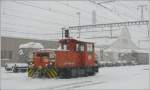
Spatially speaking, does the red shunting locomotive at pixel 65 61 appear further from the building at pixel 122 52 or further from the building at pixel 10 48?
the building at pixel 122 52

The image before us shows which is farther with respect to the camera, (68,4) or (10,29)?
(10,29)

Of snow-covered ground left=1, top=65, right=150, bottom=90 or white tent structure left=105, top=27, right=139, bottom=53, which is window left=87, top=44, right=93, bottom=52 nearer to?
snow-covered ground left=1, top=65, right=150, bottom=90

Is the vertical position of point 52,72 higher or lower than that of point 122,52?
lower

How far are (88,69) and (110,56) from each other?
36933mm

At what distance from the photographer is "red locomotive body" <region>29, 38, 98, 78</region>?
787 inches

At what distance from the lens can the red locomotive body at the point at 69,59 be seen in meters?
20.0

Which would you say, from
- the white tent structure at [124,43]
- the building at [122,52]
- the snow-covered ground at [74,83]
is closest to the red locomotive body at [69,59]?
the snow-covered ground at [74,83]

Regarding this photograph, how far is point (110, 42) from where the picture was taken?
69438 mm

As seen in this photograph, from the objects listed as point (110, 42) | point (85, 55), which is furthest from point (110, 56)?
point (85, 55)

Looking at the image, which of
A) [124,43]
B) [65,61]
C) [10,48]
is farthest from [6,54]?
[124,43]

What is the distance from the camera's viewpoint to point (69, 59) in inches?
822

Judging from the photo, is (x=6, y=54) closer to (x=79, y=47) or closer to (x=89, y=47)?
(x=89, y=47)

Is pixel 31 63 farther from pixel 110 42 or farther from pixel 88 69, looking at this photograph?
pixel 110 42

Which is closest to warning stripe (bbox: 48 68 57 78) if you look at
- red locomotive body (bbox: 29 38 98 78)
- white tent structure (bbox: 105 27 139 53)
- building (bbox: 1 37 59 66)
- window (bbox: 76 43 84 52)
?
red locomotive body (bbox: 29 38 98 78)
